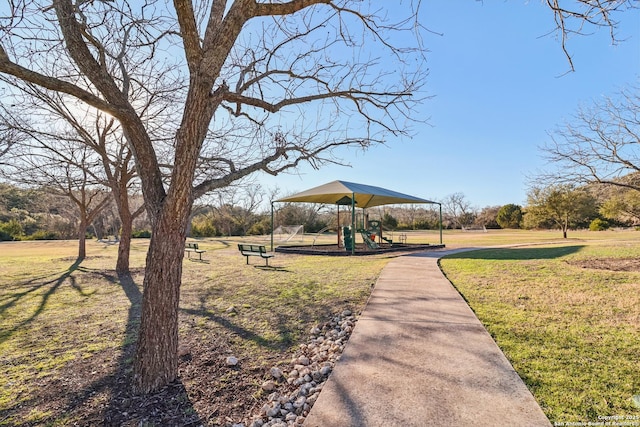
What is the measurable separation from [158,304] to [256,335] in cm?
150

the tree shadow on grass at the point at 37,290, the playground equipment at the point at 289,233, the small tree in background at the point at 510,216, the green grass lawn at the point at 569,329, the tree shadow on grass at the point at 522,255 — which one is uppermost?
the small tree in background at the point at 510,216

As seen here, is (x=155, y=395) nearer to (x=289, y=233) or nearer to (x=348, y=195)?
(x=348, y=195)

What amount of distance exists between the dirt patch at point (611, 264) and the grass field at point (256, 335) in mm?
21

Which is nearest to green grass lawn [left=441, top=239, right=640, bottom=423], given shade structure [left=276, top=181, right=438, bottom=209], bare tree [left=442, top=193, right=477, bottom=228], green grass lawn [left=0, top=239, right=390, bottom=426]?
green grass lawn [left=0, top=239, right=390, bottom=426]

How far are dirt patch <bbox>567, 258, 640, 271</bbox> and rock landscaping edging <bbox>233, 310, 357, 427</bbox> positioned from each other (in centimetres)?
674

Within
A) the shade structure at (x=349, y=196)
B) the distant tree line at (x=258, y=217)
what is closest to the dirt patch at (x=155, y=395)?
the shade structure at (x=349, y=196)

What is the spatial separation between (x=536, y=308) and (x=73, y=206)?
27.8 m

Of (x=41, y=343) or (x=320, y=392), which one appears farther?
(x=41, y=343)

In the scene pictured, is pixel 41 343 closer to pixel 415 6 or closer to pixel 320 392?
pixel 320 392

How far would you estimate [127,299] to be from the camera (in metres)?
6.39

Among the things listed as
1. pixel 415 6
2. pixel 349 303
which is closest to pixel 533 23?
pixel 415 6

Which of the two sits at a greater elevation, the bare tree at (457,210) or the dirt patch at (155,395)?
the bare tree at (457,210)

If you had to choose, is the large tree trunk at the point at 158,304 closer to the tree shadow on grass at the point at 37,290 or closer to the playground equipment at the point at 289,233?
the tree shadow on grass at the point at 37,290

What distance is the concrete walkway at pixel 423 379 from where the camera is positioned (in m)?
2.02
